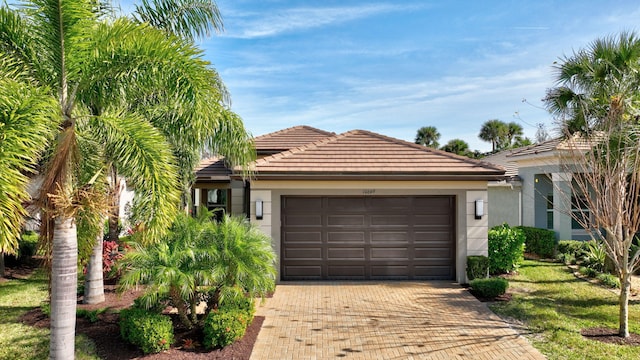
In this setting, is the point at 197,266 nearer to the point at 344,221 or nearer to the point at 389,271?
the point at 344,221

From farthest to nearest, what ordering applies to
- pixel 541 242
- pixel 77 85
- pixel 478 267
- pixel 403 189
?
pixel 541 242 < pixel 403 189 < pixel 478 267 < pixel 77 85

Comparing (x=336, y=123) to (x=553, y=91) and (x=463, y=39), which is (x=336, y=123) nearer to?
(x=463, y=39)

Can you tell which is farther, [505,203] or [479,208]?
[505,203]

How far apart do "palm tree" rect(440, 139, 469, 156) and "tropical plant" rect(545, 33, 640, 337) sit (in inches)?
1172

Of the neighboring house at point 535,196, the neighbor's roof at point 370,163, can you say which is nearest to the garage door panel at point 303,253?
the neighbor's roof at point 370,163

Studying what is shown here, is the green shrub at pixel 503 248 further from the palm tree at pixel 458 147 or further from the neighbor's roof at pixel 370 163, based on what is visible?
the palm tree at pixel 458 147

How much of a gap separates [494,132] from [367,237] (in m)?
39.3

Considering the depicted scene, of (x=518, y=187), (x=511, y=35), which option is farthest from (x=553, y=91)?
(x=518, y=187)

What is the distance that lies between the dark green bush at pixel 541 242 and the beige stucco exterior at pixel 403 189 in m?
5.00

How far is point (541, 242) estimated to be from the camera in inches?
624

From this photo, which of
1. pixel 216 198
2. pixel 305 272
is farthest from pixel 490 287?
pixel 216 198

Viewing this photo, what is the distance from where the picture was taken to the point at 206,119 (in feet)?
22.7

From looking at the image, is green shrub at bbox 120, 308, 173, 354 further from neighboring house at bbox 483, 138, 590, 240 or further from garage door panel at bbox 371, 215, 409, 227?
neighboring house at bbox 483, 138, 590, 240

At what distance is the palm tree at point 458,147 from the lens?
4174cm
